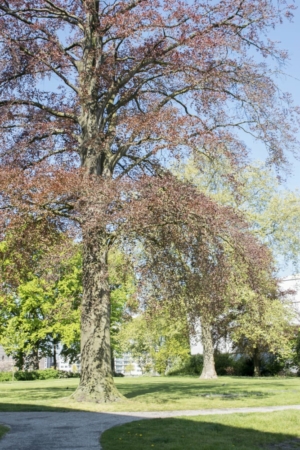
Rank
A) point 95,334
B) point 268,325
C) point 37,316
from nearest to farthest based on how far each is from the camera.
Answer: point 95,334 < point 268,325 < point 37,316

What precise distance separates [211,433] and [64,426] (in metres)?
2.74

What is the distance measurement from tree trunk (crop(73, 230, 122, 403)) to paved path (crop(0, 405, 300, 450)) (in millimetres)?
2253

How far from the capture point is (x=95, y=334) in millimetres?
15320

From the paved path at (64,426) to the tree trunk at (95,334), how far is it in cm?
225

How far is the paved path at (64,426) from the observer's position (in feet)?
27.3

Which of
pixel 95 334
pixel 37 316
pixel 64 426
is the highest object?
pixel 37 316

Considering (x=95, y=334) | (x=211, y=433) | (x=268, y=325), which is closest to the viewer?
(x=211, y=433)

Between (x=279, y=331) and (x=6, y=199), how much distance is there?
833 inches

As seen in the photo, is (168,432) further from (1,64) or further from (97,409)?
(1,64)

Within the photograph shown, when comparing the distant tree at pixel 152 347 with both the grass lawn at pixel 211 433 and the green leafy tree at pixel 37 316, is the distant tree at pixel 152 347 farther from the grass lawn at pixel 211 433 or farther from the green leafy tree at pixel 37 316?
the grass lawn at pixel 211 433

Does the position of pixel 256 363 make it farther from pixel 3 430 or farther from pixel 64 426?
pixel 3 430

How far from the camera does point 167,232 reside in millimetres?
14969

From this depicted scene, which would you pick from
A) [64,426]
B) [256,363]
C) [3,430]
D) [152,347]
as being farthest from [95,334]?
[152,347]

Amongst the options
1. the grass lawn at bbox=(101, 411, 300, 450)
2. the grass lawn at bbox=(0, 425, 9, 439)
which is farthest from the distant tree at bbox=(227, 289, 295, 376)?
the grass lawn at bbox=(0, 425, 9, 439)
